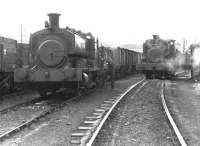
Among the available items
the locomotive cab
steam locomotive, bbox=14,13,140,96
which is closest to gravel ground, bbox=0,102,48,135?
steam locomotive, bbox=14,13,140,96

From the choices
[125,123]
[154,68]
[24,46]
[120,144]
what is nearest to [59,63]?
[24,46]

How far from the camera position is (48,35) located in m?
14.1

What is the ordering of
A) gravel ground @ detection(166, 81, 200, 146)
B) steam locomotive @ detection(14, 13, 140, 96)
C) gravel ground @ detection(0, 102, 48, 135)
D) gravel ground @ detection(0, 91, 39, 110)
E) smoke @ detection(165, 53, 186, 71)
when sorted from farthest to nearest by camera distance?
smoke @ detection(165, 53, 186, 71) → steam locomotive @ detection(14, 13, 140, 96) → gravel ground @ detection(0, 91, 39, 110) → gravel ground @ detection(0, 102, 48, 135) → gravel ground @ detection(166, 81, 200, 146)

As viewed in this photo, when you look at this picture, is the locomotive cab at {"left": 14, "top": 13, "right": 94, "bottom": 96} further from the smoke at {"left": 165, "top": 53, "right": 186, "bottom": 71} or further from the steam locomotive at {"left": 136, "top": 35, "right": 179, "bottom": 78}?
the smoke at {"left": 165, "top": 53, "right": 186, "bottom": 71}

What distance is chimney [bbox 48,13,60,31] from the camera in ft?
45.6

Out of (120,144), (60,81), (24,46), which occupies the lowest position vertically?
(120,144)

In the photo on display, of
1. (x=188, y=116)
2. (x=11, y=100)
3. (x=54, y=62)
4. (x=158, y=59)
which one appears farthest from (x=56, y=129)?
(x=158, y=59)

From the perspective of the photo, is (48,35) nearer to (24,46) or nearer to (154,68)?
(24,46)

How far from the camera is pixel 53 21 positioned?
552 inches

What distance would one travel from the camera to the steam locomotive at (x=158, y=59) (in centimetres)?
2639

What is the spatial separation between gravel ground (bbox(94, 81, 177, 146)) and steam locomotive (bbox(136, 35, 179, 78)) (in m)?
14.3

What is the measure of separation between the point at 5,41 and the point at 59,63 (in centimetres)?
334

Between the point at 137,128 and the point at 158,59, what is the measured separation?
19440mm

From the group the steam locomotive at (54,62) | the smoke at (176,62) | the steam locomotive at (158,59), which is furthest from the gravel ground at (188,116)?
the smoke at (176,62)
